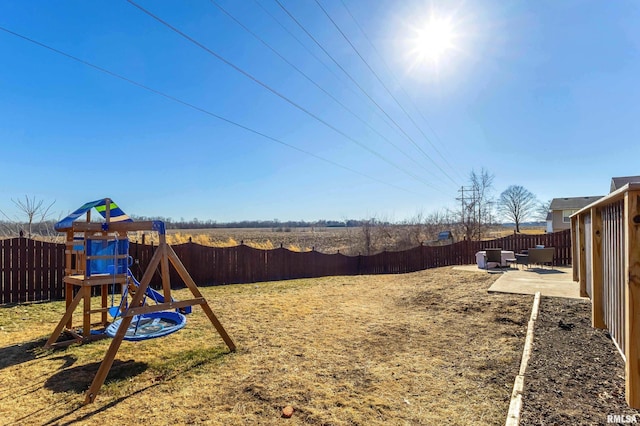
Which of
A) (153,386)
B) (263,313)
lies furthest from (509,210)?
(153,386)

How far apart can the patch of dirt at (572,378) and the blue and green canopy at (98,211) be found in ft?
18.4

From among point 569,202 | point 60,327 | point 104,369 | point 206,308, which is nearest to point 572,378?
→ point 206,308

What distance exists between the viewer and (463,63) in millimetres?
11008

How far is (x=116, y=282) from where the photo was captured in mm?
4801

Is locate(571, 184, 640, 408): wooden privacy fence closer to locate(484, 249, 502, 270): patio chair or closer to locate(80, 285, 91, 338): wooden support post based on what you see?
locate(80, 285, 91, 338): wooden support post

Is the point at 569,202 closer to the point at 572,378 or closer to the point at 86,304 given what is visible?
the point at 572,378

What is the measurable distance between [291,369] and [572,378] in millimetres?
2719

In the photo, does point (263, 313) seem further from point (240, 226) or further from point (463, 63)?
point (240, 226)

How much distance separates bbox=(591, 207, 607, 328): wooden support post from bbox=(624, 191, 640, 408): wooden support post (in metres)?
1.13

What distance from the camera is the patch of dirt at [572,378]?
98.8 inches

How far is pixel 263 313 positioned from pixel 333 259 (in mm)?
8005

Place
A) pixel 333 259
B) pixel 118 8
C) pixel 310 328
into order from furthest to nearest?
pixel 333 259
pixel 118 8
pixel 310 328

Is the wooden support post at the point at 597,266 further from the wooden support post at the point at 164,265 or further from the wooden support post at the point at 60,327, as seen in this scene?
the wooden support post at the point at 60,327

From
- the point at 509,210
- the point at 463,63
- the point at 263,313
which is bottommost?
the point at 263,313
